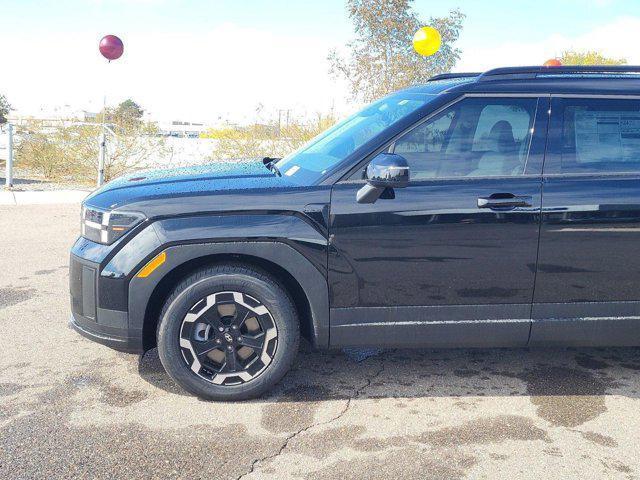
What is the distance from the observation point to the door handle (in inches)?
138

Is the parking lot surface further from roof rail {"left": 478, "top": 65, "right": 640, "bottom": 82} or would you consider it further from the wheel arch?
roof rail {"left": 478, "top": 65, "right": 640, "bottom": 82}

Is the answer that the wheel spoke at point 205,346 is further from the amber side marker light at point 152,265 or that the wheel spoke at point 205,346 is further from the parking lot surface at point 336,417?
the amber side marker light at point 152,265

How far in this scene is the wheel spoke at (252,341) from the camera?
3.56 m

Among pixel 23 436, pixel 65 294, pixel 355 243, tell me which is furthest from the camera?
pixel 65 294

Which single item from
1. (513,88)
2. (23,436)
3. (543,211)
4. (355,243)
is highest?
(513,88)

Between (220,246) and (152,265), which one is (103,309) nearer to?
(152,265)

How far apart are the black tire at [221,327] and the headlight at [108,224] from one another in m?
0.43

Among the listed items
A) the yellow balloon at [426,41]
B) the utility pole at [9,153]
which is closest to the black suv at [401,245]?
the yellow balloon at [426,41]

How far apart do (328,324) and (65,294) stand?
316cm

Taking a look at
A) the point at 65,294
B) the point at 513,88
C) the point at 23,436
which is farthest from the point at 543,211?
the point at 65,294

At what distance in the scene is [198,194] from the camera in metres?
3.49

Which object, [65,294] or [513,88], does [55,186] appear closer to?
[65,294]

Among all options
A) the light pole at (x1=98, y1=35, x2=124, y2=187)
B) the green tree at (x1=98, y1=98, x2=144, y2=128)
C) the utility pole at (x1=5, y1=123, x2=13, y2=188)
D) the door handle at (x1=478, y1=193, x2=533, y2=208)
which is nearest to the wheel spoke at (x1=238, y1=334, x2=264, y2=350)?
the door handle at (x1=478, y1=193, x2=533, y2=208)

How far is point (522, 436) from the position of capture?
327 cm
